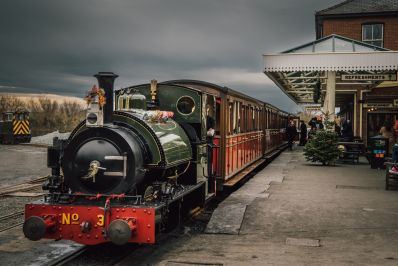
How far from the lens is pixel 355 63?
15414 millimetres

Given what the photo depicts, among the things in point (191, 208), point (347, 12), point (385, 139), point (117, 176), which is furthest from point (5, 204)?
point (347, 12)

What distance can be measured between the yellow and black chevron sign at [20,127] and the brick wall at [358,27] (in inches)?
799

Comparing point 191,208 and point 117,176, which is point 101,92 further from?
point 191,208

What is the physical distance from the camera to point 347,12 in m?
26.7

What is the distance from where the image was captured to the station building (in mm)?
15547

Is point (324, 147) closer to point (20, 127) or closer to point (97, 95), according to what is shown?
point (97, 95)

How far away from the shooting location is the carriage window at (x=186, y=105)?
8016mm

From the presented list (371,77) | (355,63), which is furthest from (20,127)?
(355,63)

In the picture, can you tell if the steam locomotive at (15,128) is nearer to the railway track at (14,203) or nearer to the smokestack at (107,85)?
the railway track at (14,203)

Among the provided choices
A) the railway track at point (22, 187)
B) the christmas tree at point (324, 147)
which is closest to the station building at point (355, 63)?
the christmas tree at point (324, 147)

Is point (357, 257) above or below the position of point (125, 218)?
below

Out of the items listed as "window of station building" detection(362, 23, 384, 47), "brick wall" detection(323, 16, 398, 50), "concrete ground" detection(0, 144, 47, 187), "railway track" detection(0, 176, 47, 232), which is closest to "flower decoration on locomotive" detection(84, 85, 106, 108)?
"railway track" detection(0, 176, 47, 232)

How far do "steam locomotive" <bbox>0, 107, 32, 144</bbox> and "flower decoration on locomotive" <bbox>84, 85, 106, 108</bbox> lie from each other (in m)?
26.8

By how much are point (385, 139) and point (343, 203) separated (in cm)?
742
